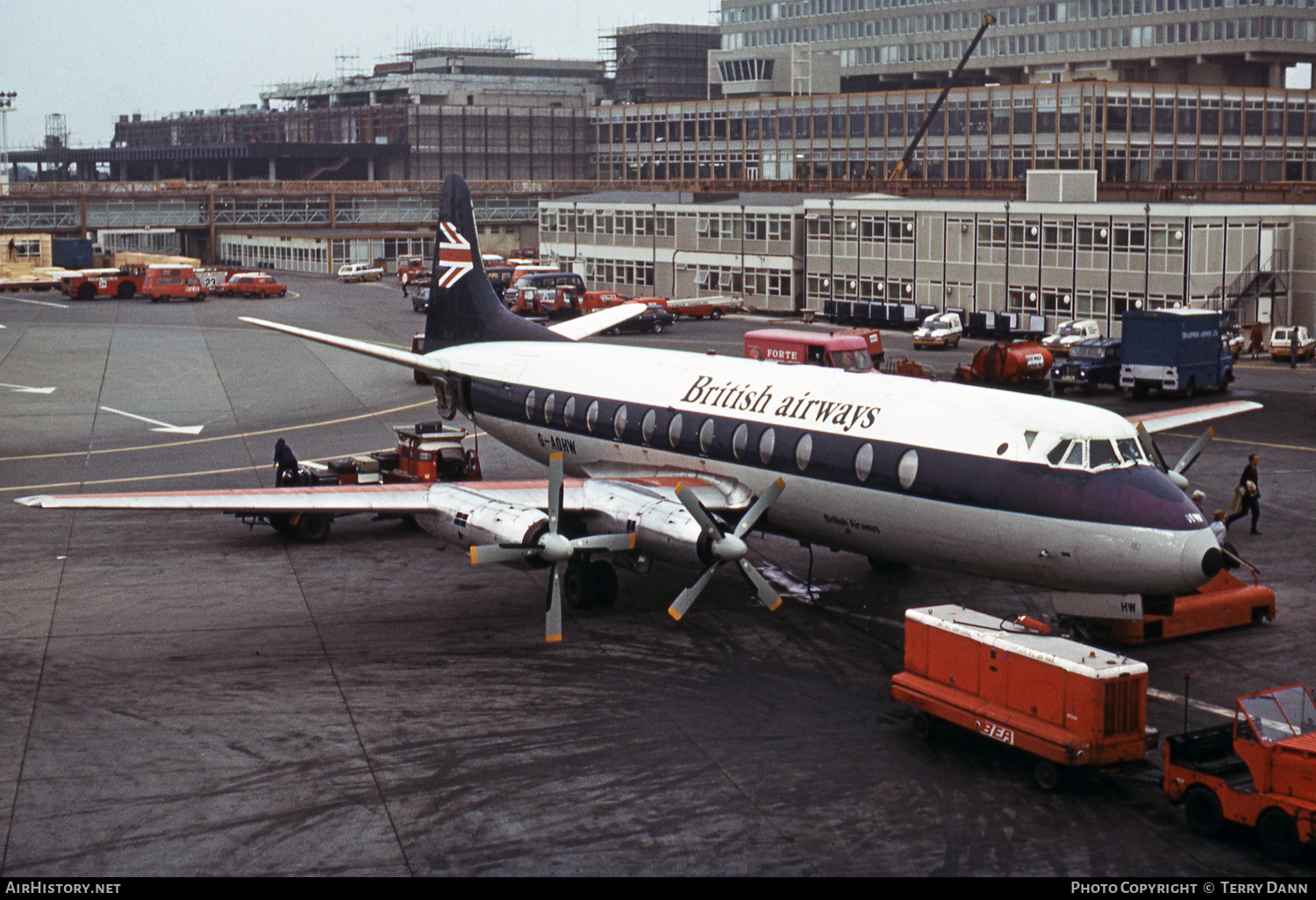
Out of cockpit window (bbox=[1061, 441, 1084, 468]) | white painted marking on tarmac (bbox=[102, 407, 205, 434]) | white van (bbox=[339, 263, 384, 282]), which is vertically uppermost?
white van (bbox=[339, 263, 384, 282])

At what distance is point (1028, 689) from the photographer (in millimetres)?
22797

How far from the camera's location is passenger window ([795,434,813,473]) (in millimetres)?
30703

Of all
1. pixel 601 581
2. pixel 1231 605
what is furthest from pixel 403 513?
pixel 1231 605

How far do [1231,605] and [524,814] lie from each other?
18460 millimetres

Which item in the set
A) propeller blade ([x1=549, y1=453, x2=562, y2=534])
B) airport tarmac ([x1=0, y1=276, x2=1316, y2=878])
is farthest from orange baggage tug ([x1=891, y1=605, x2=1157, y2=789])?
propeller blade ([x1=549, y1=453, x2=562, y2=534])

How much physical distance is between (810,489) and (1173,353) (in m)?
39.3

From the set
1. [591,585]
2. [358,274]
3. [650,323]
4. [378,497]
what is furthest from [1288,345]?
[358,274]

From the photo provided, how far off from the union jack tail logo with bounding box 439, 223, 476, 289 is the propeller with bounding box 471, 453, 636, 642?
17.7 meters

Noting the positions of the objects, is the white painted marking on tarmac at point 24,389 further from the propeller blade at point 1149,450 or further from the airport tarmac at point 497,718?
the propeller blade at point 1149,450

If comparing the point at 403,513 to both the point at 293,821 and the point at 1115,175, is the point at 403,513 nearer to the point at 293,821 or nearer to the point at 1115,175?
the point at 293,821

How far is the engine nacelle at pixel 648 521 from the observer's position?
28.4 meters

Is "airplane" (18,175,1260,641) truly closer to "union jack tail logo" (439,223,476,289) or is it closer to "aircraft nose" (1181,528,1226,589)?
"aircraft nose" (1181,528,1226,589)

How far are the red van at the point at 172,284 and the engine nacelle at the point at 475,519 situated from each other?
93.6 meters

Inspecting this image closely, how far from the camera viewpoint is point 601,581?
32062mm
